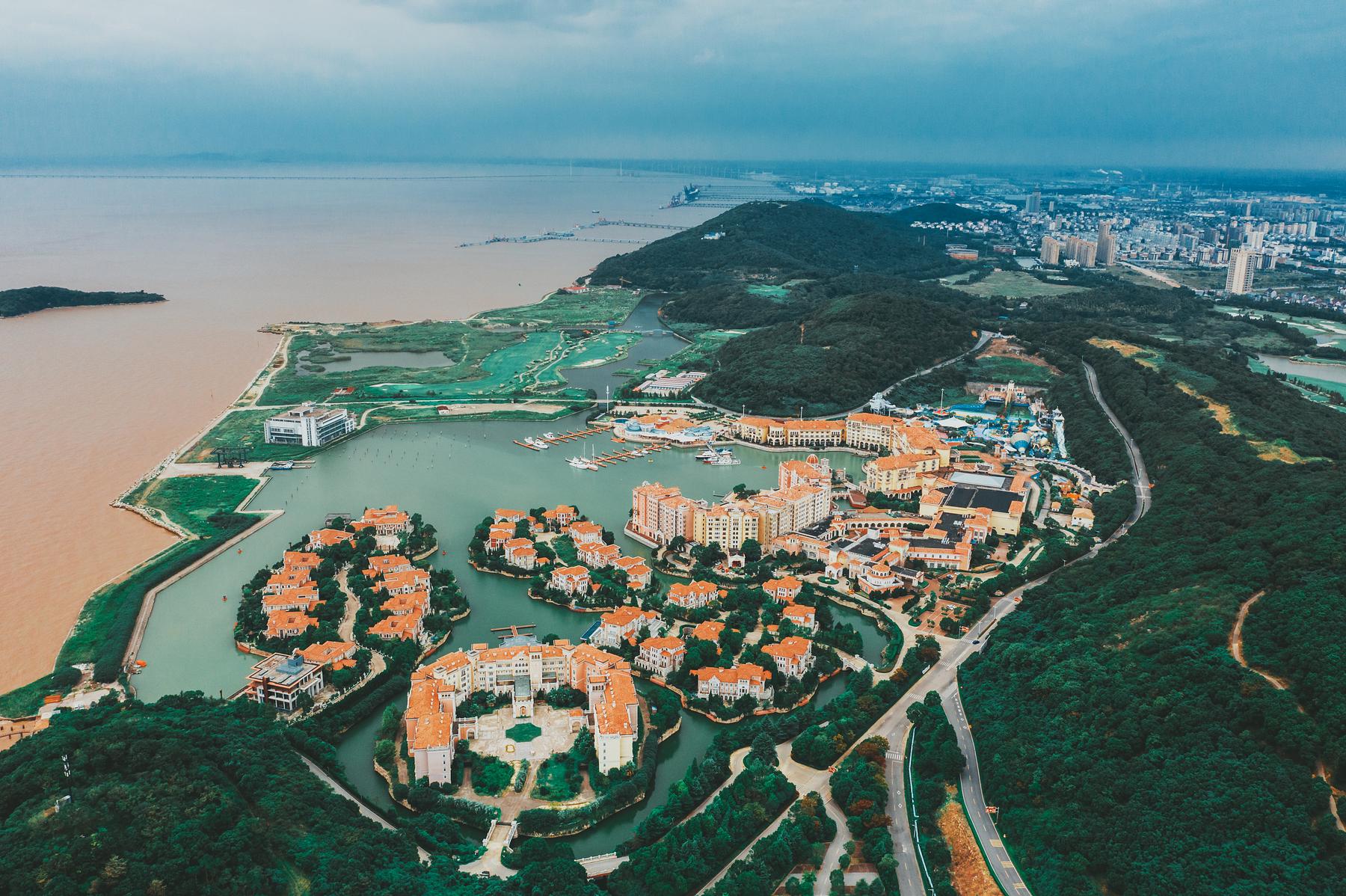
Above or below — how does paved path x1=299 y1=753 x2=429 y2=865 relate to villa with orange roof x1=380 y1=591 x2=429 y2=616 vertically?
below

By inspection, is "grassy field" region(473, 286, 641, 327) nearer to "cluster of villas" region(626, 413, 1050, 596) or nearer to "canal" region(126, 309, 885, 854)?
"canal" region(126, 309, 885, 854)

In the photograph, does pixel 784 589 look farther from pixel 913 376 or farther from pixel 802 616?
pixel 913 376

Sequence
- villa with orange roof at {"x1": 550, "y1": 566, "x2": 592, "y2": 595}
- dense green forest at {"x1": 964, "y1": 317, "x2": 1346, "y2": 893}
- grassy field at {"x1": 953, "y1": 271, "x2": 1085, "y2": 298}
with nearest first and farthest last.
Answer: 1. dense green forest at {"x1": 964, "y1": 317, "x2": 1346, "y2": 893}
2. villa with orange roof at {"x1": 550, "y1": 566, "x2": 592, "y2": 595}
3. grassy field at {"x1": 953, "y1": 271, "x2": 1085, "y2": 298}

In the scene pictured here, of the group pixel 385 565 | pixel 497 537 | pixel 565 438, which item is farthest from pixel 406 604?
pixel 565 438

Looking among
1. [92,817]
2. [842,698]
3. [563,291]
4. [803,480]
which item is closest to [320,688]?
[92,817]

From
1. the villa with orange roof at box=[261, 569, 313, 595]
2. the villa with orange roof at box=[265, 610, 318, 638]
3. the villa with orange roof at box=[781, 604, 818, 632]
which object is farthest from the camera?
the villa with orange roof at box=[261, 569, 313, 595]

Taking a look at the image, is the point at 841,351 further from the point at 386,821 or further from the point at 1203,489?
the point at 386,821

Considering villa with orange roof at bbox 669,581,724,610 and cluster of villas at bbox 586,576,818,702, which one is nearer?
cluster of villas at bbox 586,576,818,702

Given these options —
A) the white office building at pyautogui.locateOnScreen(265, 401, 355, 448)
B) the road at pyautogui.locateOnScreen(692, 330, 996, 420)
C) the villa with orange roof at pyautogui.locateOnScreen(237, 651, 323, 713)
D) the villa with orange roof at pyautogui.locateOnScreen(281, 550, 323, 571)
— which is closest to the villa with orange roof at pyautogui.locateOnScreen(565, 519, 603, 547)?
the villa with orange roof at pyautogui.locateOnScreen(281, 550, 323, 571)

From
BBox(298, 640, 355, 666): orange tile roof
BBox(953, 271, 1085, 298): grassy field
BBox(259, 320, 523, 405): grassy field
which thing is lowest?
BBox(298, 640, 355, 666): orange tile roof
